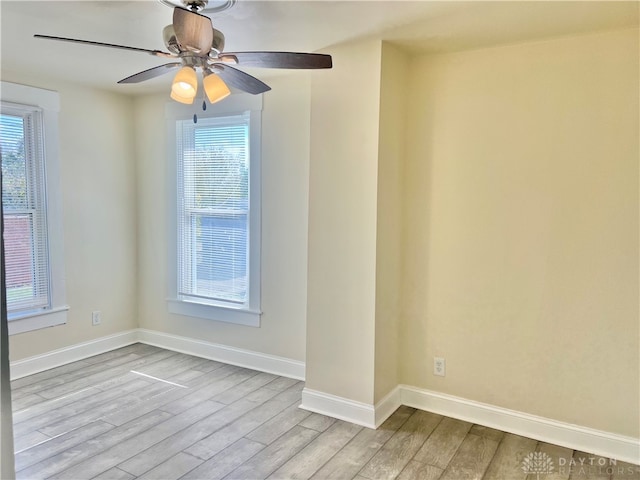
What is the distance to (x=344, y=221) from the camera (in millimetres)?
2873

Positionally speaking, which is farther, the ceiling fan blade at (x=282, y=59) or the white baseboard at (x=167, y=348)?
the white baseboard at (x=167, y=348)

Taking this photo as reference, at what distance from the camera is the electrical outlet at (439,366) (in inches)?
120

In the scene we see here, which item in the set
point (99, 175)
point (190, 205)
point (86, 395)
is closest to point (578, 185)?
point (190, 205)

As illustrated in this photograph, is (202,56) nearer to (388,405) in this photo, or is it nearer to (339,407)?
(339,407)

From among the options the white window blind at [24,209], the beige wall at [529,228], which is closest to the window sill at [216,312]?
the white window blind at [24,209]

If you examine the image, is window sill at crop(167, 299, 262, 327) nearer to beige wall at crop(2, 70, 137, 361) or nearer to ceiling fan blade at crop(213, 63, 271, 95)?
beige wall at crop(2, 70, 137, 361)

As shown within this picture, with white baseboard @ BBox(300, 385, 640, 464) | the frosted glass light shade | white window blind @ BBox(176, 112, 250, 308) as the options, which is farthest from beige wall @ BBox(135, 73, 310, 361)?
the frosted glass light shade

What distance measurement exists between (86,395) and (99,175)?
1.88 meters

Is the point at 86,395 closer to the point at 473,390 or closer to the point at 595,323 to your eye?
the point at 473,390

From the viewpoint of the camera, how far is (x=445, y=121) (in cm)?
291

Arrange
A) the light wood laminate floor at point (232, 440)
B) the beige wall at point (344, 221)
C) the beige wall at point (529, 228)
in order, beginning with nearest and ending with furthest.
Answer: the light wood laminate floor at point (232, 440), the beige wall at point (529, 228), the beige wall at point (344, 221)

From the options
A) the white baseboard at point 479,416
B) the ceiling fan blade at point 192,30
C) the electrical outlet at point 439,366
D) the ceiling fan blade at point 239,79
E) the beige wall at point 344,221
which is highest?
the ceiling fan blade at point 192,30

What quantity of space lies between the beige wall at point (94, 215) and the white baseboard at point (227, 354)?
12.6 inches

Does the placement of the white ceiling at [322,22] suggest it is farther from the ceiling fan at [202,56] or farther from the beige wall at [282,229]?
the beige wall at [282,229]
